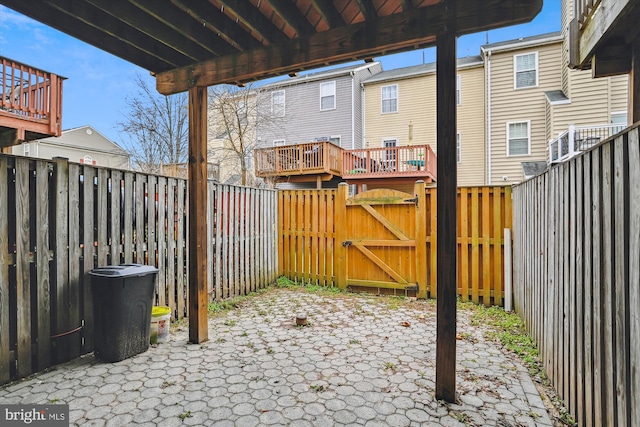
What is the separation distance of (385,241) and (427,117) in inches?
351

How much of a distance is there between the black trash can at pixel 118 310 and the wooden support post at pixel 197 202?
0.52m

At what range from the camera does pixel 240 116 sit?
11.9 meters

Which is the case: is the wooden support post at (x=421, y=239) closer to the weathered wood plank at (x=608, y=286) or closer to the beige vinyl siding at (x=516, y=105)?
the weathered wood plank at (x=608, y=286)

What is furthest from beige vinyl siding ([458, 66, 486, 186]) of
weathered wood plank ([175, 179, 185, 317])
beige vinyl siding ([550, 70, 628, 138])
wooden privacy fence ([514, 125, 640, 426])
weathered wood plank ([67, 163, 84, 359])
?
weathered wood plank ([67, 163, 84, 359])

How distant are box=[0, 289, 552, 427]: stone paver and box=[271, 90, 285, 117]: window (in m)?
12.0

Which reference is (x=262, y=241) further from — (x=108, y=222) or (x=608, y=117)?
(x=608, y=117)

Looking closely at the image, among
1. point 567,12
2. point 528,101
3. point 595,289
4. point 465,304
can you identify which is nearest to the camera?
point 595,289

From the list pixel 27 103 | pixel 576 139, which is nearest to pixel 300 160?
pixel 27 103

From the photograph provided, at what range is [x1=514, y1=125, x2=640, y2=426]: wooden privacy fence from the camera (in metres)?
1.36

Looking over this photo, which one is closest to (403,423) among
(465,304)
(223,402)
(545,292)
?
(223,402)

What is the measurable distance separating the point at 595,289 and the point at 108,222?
417 centimetres

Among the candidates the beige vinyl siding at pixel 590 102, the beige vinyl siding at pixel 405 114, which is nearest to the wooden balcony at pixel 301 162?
the beige vinyl siding at pixel 405 114

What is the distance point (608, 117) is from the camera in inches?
374

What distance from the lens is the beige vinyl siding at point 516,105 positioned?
11016 mm
